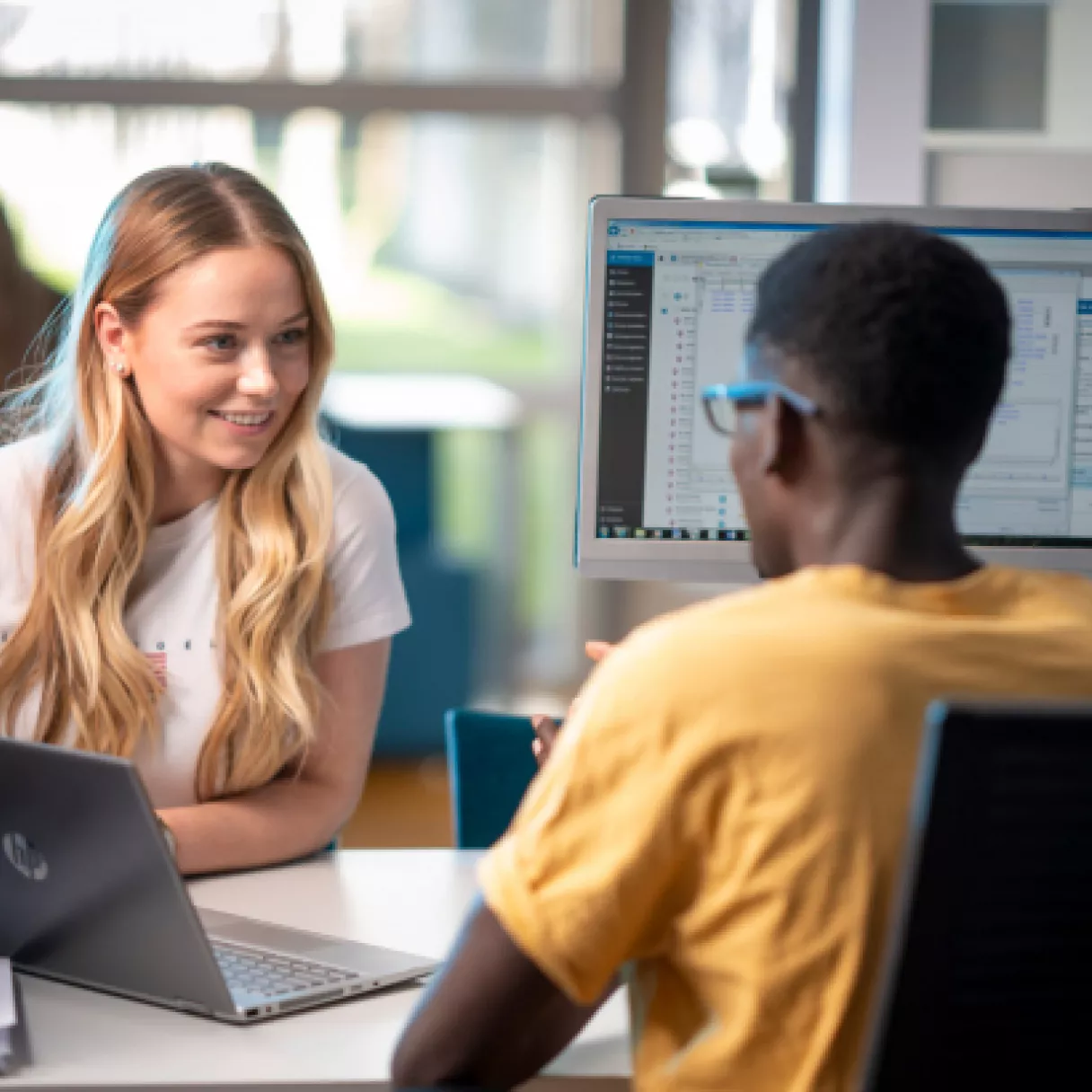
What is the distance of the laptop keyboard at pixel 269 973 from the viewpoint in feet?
4.09

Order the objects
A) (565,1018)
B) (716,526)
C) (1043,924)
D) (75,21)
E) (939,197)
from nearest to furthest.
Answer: (1043,924) → (565,1018) → (716,526) → (939,197) → (75,21)

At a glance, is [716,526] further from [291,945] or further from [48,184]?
[48,184]

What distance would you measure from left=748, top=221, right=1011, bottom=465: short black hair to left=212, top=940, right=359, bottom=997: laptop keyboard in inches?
24.6

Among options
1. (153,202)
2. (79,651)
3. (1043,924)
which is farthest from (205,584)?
(1043,924)

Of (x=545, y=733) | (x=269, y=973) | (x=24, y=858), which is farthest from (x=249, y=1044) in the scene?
(x=545, y=733)

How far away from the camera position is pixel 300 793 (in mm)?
1760

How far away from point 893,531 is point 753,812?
20 centimetres

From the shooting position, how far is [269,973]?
4.20ft

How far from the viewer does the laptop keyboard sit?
1.25 m

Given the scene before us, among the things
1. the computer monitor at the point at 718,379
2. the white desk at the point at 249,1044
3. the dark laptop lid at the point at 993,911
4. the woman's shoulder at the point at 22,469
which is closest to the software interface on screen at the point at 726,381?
the computer monitor at the point at 718,379

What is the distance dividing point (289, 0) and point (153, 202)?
4.01 m

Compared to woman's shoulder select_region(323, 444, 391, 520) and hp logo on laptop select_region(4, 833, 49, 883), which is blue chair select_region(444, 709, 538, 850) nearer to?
woman's shoulder select_region(323, 444, 391, 520)

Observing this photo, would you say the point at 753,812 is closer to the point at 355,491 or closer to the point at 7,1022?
the point at 7,1022

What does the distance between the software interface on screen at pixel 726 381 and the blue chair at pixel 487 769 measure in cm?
34
